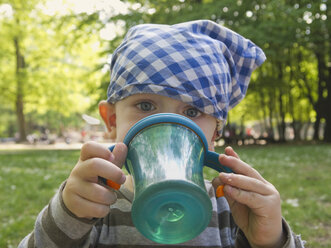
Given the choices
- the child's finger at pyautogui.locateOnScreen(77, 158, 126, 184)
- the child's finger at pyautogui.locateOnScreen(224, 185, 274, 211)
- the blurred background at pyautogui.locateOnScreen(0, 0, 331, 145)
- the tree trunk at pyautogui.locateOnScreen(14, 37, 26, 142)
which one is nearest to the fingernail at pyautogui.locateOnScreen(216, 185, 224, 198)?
the child's finger at pyautogui.locateOnScreen(224, 185, 274, 211)

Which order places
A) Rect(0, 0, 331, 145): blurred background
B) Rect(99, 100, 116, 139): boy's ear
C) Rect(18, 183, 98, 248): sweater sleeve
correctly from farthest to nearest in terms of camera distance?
Rect(0, 0, 331, 145): blurred background → Rect(99, 100, 116, 139): boy's ear → Rect(18, 183, 98, 248): sweater sleeve

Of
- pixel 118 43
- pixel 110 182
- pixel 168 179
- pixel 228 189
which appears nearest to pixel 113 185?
pixel 110 182

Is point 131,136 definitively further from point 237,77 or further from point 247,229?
point 237,77

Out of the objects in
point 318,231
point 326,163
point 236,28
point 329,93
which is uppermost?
point 236,28

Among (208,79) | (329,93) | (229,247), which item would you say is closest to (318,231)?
(229,247)

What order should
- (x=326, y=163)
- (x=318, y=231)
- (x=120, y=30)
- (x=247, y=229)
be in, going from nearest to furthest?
(x=247, y=229)
(x=318, y=231)
(x=326, y=163)
(x=120, y=30)

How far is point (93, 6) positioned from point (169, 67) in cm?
1202

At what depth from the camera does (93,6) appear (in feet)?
40.8

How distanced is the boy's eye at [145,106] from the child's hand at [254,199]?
0.43m

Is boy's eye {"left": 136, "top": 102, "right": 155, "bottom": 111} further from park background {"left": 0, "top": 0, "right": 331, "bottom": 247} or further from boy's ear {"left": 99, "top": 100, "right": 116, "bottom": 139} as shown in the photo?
park background {"left": 0, "top": 0, "right": 331, "bottom": 247}

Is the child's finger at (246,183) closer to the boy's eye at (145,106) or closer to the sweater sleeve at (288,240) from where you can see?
the sweater sleeve at (288,240)

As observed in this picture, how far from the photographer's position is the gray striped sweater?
1.32 m

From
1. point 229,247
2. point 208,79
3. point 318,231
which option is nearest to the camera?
point 208,79

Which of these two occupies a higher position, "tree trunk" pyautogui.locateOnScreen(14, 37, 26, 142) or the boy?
the boy
